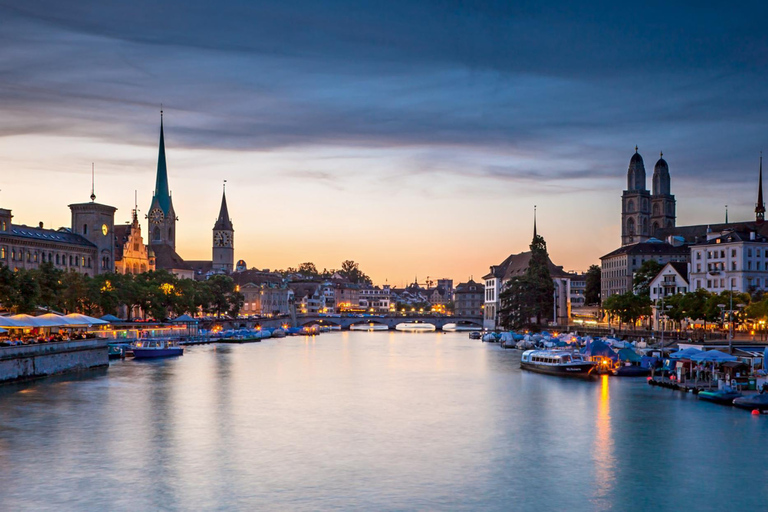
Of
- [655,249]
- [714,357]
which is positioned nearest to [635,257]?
[655,249]

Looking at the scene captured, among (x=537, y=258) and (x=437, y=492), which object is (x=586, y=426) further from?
(x=537, y=258)

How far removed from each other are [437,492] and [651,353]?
5337 cm

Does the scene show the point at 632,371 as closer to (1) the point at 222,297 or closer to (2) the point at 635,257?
(2) the point at 635,257

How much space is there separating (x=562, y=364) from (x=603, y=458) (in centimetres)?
3847

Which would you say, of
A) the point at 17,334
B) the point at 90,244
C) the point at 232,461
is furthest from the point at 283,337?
the point at 232,461

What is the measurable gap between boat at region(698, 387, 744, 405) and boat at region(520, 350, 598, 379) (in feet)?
66.4

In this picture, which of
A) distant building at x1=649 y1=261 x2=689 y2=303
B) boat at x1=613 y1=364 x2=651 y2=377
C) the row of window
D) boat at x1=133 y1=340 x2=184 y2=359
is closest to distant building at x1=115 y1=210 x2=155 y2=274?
the row of window

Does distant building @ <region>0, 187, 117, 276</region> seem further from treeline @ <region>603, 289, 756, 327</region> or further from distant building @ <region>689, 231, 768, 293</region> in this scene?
distant building @ <region>689, 231, 768, 293</region>

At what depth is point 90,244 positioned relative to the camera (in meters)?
147

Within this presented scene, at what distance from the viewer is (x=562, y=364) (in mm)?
77750

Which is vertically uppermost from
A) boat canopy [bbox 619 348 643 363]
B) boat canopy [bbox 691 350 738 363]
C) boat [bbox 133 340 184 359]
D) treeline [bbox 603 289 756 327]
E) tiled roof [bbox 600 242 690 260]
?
tiled roof [bbox 600 242 690 260]

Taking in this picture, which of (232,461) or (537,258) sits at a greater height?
(537,258)

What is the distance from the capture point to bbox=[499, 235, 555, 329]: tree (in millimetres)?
142625

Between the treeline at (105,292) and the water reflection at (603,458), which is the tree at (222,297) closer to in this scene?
the treeline at (105,292)
